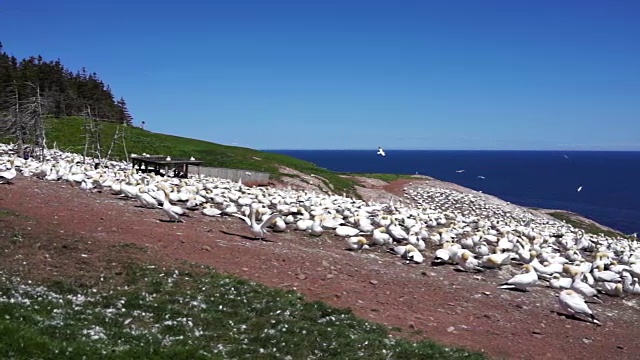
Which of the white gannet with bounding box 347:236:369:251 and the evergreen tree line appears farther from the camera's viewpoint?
the evergreen tree line

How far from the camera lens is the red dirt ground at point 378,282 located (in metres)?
13.3

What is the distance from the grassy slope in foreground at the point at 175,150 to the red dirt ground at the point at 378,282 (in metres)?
37.1

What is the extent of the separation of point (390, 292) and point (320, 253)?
153 inches

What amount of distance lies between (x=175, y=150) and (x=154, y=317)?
195 ft

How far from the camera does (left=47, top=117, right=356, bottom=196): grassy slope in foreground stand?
60906 mm

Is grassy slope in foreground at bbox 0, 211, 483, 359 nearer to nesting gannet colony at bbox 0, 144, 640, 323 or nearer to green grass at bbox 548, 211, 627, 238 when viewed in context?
nesting gannet colony at bbox 0, 144, 640, 323

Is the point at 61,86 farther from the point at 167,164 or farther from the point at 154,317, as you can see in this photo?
the point at 154,317

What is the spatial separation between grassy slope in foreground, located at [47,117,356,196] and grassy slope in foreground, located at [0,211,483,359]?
42.5 meters

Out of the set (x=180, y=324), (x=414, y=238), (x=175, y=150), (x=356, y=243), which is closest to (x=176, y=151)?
(x=175, y=150)

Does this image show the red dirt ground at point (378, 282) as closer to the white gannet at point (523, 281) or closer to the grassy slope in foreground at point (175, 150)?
the white gannet at point (523, 281)

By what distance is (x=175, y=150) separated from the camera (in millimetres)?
68875

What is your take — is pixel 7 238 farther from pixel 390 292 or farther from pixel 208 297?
pixel 390 292

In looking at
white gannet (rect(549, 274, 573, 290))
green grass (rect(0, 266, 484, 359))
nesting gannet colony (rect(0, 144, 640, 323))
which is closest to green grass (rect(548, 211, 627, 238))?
nesting gannet colony (rect(0, 144, 640, 323))

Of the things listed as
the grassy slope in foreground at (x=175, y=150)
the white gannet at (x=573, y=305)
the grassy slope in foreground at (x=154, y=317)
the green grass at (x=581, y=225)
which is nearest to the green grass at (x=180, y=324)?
the grassy slope in foreground at (x=154, y=317)
